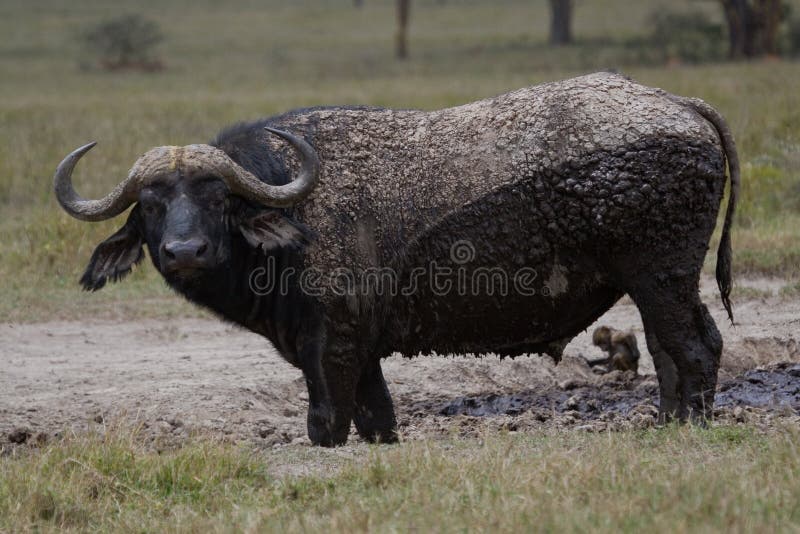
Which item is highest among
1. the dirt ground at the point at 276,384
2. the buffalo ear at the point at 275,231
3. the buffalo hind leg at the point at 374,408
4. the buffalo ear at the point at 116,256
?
the buffalo ear at the point at 275,231

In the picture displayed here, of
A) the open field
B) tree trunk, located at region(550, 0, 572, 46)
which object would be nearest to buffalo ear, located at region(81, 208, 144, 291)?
the open field

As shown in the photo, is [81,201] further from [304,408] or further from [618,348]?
Answer: [618,348]

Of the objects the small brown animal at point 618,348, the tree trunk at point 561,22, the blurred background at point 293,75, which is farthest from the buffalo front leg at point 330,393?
the tree trunk at point 561,22

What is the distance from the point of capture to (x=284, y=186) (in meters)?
6.13

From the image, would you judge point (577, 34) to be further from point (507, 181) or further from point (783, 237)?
point (507, 181)

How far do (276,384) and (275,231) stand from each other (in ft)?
8.04

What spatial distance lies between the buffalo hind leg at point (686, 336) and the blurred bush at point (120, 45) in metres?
34.6

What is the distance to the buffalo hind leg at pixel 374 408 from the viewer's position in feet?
22.3

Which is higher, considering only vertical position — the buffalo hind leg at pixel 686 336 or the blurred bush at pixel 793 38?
the buffalo hind leg at pixel 686 336

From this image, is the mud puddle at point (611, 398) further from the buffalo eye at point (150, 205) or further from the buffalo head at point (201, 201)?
the buffalo eye at point (150, 205)

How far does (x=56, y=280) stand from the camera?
36.3ft

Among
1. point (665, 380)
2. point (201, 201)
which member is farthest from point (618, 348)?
point (201, 201)

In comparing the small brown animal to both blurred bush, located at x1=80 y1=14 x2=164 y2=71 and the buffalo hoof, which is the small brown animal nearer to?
the buffalo hoof

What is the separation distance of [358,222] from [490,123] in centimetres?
91
